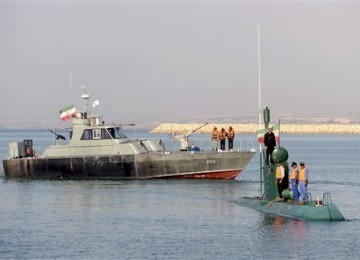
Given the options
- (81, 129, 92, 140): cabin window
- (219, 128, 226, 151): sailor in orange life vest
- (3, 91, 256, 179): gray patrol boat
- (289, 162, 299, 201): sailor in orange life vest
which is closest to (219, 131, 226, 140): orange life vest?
(219, 128, 226, 151): sailor in orange life vest

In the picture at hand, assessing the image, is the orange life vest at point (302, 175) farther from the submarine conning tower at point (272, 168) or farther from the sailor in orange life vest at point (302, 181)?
the submarine conning tower at point (272, 168)

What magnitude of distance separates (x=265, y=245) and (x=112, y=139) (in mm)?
29126

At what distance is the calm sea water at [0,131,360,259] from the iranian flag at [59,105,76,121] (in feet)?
20.8

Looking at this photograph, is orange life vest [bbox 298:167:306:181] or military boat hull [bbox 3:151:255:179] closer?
orange life vest [bbox 298:167:306:181]

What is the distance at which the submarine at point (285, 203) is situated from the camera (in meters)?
38.5

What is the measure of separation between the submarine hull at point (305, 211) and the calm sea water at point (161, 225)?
39cm

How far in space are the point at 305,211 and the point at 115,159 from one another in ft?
80.9

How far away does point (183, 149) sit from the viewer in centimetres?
6253

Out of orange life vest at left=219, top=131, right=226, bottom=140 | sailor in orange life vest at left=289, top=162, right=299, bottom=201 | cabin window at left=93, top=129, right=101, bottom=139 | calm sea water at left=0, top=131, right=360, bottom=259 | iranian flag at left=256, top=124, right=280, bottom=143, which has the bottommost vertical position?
calm sea water at left=0, top=131, right=360, bottom=259

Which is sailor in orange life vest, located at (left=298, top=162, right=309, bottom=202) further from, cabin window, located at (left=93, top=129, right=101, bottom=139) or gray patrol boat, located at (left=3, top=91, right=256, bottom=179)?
cabin window, located at (left=93, top=129, right=101, bottom=139)

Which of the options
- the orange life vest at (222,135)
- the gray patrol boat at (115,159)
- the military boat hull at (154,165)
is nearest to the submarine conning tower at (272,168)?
the military boat hull at (154,165)

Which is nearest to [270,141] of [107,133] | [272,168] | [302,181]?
[272,168]

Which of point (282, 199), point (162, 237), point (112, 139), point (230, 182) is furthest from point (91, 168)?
point (162, 237)

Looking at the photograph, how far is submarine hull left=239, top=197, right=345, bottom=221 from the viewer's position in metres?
38.4
